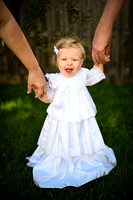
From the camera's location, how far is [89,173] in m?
1.96

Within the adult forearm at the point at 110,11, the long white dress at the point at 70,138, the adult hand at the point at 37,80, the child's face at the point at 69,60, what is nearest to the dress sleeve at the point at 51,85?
the long white dress at the point at 70,138

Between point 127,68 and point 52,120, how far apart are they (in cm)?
463

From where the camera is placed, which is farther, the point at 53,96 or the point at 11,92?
the point at 11,92

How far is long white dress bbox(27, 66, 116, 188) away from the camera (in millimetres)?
1861

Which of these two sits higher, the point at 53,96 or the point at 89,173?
the point at 53,96

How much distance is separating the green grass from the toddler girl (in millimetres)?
105

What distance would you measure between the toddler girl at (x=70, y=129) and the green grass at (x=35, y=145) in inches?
4.2

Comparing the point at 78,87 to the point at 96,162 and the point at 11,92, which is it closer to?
the point at 96,162

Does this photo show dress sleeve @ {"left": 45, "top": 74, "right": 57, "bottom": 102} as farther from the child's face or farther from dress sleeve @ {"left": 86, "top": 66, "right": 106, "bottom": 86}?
dress sleeve @ {"left": 86, "top": 66, "right": 106, "bottom": 86}

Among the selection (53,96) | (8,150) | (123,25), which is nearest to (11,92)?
(8,150)

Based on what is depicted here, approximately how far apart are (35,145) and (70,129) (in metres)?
0.84

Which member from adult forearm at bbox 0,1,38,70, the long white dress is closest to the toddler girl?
the long white dress

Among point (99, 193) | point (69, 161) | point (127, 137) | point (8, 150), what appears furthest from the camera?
point (127, 137)

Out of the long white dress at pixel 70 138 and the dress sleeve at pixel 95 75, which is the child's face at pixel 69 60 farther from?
the dress sleeve at pixel 95 75
